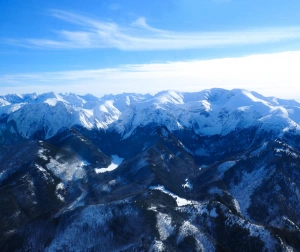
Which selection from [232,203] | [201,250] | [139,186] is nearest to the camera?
[201,250]

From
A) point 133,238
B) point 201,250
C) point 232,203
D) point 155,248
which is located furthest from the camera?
point 232,203

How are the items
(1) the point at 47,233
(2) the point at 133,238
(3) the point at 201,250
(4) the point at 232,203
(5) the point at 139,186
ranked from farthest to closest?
(5) the point at 139,186
(4) the point at 232,203
(1) the point at 47,233
(2) the point at 133,238
(3) the point at 201,250

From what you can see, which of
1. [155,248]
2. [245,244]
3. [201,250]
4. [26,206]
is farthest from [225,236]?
[26,206]

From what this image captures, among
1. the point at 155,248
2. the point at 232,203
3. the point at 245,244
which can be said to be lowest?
the point at 232,203

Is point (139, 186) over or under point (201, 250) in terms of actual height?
under

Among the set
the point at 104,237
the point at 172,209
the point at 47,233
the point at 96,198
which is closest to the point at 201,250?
the point at 172,209

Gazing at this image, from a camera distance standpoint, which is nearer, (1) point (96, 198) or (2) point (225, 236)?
(2) point (225, 236)

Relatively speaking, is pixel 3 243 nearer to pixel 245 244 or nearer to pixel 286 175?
pixel 245 244

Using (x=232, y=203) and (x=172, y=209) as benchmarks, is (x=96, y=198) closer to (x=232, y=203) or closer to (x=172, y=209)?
(x=172, y=209)

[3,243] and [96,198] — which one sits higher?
[3,243]
